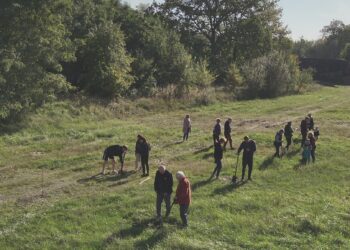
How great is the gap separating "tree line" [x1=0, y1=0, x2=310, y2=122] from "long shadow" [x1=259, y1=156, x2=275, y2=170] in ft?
48.4

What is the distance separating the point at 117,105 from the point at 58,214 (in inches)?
900

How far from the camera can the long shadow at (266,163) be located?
24094 millimetres

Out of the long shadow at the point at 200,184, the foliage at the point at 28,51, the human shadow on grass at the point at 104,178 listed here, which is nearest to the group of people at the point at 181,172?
the human shadow on grass at the point at 104,178

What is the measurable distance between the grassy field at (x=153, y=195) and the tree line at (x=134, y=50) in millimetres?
3437

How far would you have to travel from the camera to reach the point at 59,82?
33.2 metres

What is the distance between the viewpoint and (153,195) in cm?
1916

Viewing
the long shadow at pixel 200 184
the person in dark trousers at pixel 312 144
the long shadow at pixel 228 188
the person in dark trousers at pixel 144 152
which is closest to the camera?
the long shadow at pixel 228 188

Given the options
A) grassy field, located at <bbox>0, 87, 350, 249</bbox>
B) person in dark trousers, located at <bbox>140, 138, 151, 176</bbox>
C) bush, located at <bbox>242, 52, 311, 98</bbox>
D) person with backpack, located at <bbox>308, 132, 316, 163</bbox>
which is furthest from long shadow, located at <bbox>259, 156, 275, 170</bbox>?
bush, located at <bbox>242, 52, 311, 98</bbox>

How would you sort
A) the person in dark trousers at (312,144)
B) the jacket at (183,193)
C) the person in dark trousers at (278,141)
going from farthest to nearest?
the person in dark trousers at (278,141) → the person in dark trousers at (312,144) → the jacket at (183,193)

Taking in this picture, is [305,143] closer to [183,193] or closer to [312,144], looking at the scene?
[312,144]

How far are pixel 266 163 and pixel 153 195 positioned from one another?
7.80m

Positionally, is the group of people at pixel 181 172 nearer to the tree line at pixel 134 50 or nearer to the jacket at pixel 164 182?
the jacket at pixel 164 182

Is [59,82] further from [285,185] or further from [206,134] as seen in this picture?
[285,185]

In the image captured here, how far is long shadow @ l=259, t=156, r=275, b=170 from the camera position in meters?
24.1
